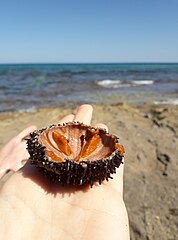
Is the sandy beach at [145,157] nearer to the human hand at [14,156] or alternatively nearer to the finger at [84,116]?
the finger at [84,116]

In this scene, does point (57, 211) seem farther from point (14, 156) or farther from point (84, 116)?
point (84, 116)

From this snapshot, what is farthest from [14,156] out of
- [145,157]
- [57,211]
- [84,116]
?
[145,157]

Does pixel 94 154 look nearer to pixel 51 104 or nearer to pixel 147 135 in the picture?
pixel 147 135

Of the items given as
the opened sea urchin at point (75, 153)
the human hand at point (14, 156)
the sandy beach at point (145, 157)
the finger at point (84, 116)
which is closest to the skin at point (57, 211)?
the opened sea urchin at point (75, 153)

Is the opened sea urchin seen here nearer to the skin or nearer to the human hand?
the skin

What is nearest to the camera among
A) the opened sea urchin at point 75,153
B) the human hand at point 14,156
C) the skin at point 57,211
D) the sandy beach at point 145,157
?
the skin at point 57,211

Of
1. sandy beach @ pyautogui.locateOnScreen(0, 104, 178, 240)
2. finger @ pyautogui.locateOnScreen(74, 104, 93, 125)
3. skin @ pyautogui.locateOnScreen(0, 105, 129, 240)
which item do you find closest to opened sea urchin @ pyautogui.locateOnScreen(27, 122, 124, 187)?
skin @ pyautogui.locateOnScreen(0, 105, 129, 240)
